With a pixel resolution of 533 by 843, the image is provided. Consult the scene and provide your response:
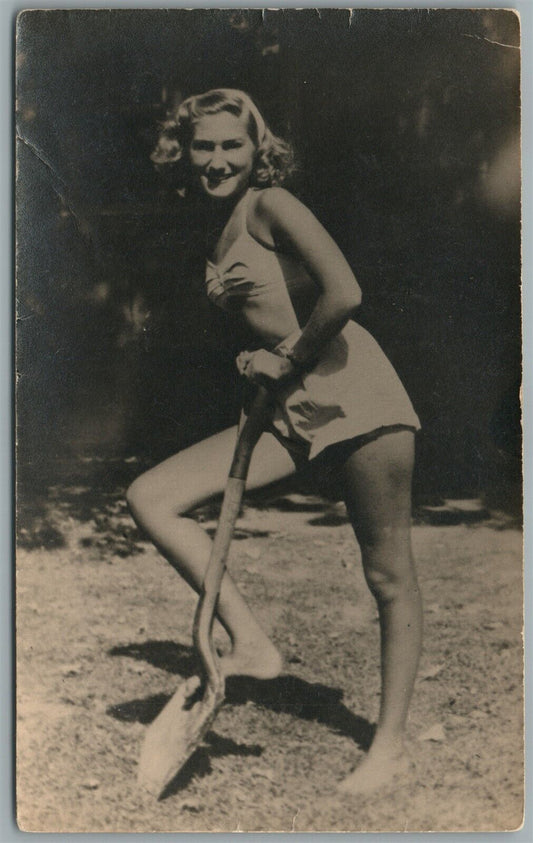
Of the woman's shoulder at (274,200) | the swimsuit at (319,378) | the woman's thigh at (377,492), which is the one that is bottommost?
the woman's thigh at (377,492)

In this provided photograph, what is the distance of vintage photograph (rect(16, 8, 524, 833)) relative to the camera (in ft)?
6.12

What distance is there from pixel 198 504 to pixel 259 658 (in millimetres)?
399

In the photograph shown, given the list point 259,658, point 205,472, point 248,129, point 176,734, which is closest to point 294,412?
point 205,472

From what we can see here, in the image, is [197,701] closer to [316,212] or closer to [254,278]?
[254,278]

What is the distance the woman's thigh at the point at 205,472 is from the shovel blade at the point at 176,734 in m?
0.44

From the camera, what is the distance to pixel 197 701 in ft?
6.14

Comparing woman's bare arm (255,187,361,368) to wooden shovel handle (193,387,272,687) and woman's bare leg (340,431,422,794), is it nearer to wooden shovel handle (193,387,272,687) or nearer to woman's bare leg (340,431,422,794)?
wooden shovel handle (193,387,272,687)

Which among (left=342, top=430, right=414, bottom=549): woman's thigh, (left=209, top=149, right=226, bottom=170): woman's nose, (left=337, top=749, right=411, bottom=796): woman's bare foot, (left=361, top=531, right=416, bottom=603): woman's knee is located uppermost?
(left=209, top=149, right=226, bottom=170): woman's nose

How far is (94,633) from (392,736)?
30.1 inches

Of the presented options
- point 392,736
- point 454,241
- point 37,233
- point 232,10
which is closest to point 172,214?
point 37,233

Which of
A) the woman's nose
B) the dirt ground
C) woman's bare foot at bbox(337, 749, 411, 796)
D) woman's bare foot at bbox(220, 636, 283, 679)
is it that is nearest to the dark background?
the woman's nose

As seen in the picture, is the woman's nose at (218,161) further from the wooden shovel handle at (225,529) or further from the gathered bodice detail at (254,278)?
the wooden shovel handle at (225,529)

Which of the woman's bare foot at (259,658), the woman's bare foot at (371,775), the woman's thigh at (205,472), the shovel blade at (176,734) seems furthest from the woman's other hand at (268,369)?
the woman's bare foot at (371,775)

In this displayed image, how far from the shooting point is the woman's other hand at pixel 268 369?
1.88 m
